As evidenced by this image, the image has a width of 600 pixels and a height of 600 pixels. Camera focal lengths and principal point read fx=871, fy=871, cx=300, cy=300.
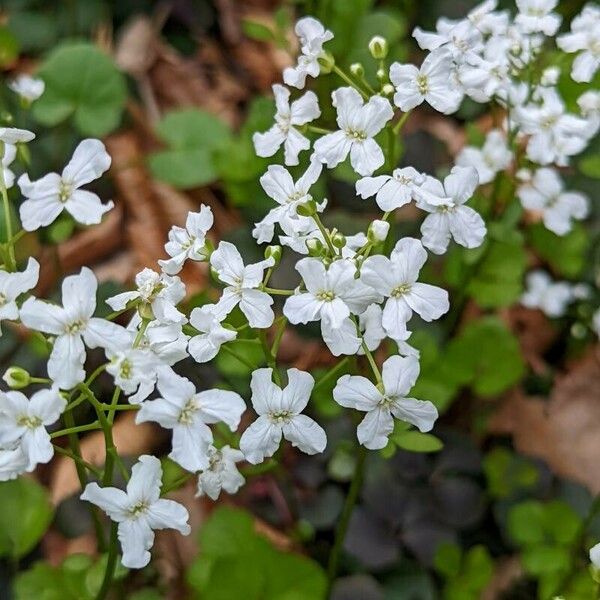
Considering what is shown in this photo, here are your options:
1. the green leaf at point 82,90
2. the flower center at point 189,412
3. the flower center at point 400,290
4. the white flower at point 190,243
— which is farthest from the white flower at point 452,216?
the green leaf at point 82,90

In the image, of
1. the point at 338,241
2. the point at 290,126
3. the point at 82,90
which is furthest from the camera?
the point at 82,90

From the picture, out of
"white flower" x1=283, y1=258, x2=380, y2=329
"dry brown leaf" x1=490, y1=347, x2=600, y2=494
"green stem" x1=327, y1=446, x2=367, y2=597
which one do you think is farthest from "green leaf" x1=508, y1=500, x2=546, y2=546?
"white flower" x1=283, y1=258, x2=380, y2=329

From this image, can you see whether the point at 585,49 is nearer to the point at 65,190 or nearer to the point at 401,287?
the point at 401,287

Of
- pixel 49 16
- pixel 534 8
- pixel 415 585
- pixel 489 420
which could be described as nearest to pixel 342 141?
pixel 534 8

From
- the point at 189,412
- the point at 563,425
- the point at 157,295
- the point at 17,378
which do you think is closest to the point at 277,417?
the point at 189,412

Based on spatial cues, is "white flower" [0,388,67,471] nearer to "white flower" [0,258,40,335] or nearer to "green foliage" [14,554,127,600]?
"white flower" [0,258,40,335]

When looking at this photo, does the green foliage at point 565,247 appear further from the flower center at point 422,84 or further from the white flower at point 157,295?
the white flower at point 157,295
